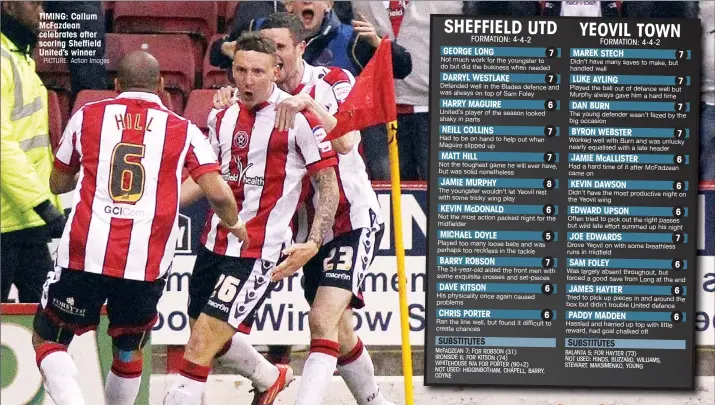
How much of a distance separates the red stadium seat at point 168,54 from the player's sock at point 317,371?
1492mm

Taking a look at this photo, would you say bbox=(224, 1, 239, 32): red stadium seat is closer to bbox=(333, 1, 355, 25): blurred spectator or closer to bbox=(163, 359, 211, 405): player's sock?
bbox=(333, 1, 355, 25): blurred spectator

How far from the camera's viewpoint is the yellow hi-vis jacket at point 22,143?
5895 mm

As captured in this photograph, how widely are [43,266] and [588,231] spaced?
276 cm

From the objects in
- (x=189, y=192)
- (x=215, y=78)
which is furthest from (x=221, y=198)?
(x=215, y=78)

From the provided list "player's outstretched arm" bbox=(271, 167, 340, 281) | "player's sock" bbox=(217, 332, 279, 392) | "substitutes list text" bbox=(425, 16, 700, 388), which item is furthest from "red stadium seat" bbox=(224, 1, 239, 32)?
"player's sock" bbox=(217, 332, 279, 392)

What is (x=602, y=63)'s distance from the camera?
19.9ft

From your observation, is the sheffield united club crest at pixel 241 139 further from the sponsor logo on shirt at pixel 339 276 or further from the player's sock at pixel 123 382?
the player's sock at pixel 123 382

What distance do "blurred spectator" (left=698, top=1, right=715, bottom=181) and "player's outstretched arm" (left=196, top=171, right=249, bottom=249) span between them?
8.29 ft

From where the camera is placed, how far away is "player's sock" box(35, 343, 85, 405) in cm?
504

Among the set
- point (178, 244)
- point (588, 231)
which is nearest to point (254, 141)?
point (178, 244)

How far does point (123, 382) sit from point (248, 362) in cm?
59

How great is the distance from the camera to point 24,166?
591cm

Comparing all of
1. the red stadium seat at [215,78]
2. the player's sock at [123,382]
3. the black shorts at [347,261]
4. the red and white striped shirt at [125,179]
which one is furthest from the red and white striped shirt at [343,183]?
the player's sock at [123,382]

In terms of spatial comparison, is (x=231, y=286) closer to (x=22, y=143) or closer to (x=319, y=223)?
(x=319, y=223)
